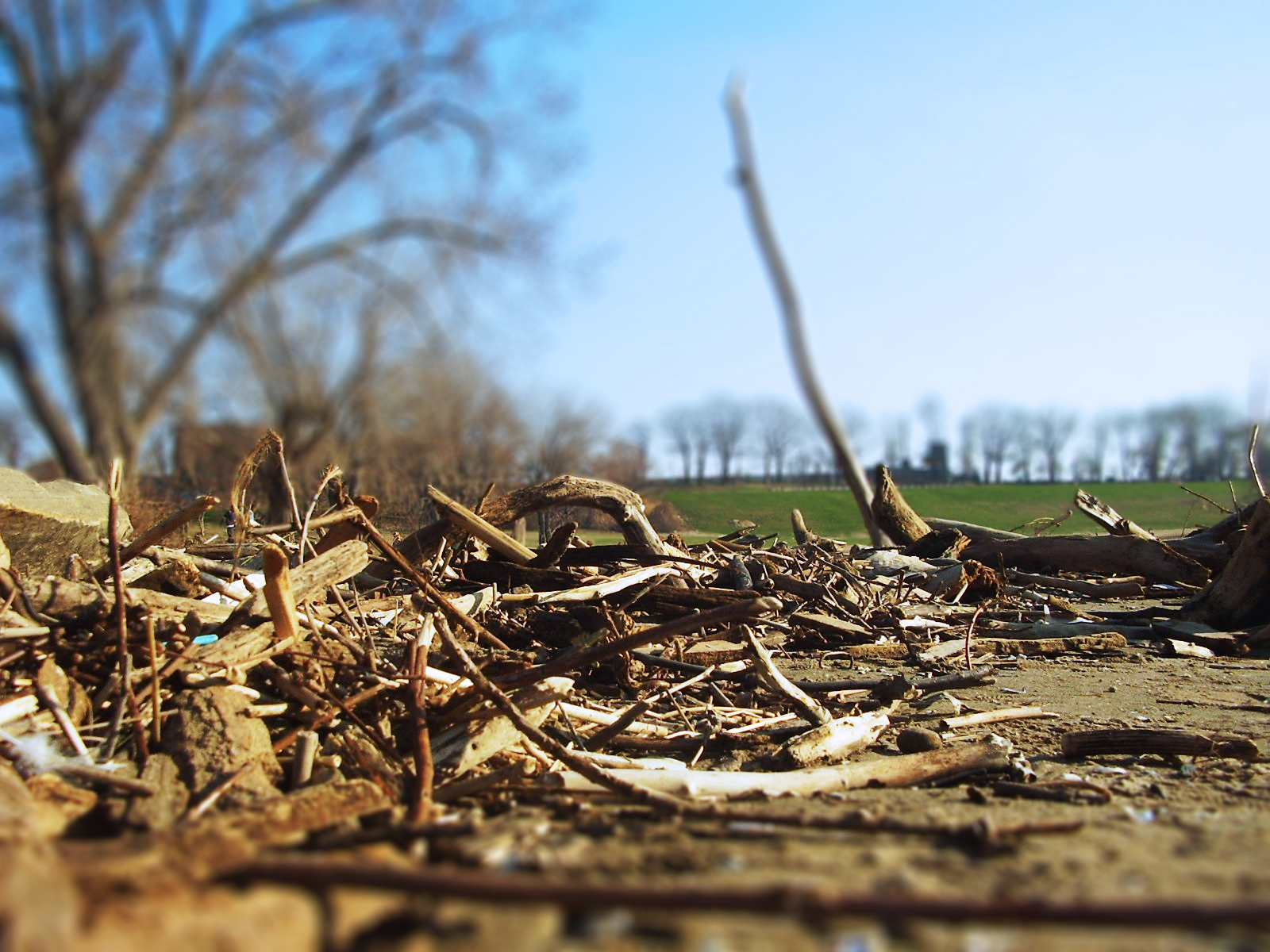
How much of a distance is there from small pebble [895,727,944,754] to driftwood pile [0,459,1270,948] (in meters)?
0.01

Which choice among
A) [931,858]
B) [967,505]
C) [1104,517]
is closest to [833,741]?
[931,858]

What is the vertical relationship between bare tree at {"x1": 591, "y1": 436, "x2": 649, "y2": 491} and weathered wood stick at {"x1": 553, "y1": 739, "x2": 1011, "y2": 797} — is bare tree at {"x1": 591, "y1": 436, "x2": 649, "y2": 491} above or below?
above

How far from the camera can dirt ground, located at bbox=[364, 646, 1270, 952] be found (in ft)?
4.73

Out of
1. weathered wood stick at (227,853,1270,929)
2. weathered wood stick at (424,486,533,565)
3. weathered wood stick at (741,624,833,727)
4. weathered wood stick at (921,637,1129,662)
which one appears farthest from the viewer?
weathered wood stick at (921,637,1129,662)

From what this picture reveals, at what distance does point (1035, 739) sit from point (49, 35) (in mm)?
25301

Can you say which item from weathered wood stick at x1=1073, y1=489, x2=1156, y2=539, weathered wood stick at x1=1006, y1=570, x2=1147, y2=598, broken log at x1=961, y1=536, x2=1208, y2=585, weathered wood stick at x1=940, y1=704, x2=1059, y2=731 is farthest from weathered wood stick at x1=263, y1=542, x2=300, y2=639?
weathered wood stick at x1=1073, y1=489, x2=1156, y2=539

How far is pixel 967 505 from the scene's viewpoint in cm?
1234

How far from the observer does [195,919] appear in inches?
54.3

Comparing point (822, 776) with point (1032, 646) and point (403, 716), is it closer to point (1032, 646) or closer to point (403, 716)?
point (403, 716)

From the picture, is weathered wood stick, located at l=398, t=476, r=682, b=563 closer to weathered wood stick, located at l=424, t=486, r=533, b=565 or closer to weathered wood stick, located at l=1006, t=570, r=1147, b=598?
weathered wood stick, located at l=424, t=486, r=533, b=565

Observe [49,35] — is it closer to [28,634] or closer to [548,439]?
[548,439]

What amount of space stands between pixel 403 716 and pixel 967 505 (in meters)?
10.1

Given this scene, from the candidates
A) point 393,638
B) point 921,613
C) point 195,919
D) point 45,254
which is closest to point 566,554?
point 393,638

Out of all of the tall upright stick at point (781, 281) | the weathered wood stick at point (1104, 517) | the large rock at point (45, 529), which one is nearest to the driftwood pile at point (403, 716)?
the large rock at point (45, 529)
